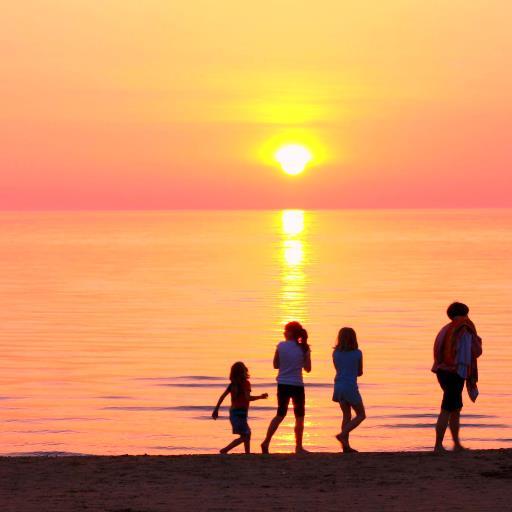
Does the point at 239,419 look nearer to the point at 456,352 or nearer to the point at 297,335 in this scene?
the point at 297,335

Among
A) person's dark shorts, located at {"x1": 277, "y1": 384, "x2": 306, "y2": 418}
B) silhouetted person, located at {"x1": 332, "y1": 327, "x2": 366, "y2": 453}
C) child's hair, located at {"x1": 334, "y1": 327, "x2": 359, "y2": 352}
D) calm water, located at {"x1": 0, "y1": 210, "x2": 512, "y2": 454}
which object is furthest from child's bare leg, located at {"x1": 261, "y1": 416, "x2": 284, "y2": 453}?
calm water, located at {"x1": 0, "y1": 210, "x2": 512, "y2": 454}

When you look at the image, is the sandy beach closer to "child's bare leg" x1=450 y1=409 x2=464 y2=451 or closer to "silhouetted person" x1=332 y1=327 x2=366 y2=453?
"child's bare leg" x1=450 y1=409 x2=464 y2=451

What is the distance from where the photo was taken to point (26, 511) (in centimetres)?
1085

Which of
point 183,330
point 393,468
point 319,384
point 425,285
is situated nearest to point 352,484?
point 393,468

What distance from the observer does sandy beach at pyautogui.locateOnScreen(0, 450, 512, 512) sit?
11.2 metres

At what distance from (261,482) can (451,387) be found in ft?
9.33

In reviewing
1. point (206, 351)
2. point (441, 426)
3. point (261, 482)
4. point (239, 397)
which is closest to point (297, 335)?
point (239, 397)

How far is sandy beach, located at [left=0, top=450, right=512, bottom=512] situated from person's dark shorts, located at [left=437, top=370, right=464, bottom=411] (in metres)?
0.58

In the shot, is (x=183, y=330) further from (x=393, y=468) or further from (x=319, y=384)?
(x=393, y=468)

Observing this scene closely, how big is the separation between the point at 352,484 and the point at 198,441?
8643 millimetres

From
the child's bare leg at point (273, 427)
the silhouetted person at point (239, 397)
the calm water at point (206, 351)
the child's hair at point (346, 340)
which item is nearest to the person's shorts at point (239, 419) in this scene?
the silhouetted person at point (239, 397)

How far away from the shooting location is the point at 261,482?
40.2 ft

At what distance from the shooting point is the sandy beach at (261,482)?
443 inches

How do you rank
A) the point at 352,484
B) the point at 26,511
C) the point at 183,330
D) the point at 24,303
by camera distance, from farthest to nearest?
the point at 24,303 < the point at 183,330 < the point at 352,484 < the point at 26,511
